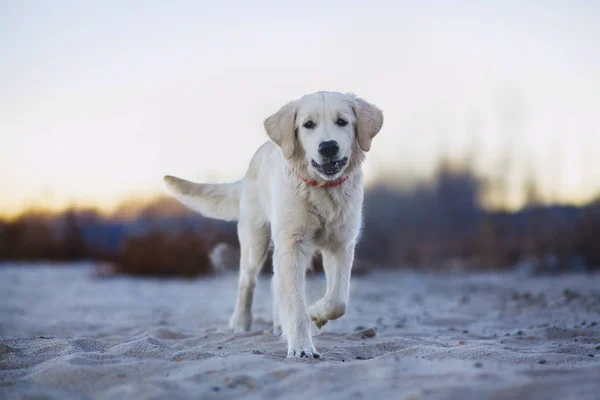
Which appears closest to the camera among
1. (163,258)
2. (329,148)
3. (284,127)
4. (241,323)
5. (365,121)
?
(329,148)

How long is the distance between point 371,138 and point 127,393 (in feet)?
9.13

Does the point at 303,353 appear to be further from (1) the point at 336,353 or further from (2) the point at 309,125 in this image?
(2) the point at 309,125

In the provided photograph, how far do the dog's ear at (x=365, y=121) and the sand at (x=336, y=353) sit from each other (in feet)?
5.11

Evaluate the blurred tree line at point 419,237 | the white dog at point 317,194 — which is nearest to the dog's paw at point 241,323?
the white dog at point 317,194

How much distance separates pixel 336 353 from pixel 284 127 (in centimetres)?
174

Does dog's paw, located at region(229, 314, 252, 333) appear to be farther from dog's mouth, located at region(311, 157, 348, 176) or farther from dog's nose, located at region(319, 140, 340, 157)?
dog's nose, located at region(319, 140, 340, 157)

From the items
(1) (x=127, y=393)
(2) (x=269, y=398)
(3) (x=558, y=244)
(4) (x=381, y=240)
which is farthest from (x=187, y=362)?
(4) (x=381, y=240)

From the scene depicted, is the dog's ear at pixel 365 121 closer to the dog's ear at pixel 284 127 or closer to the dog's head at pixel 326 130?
the dog's head at pixel 326 130

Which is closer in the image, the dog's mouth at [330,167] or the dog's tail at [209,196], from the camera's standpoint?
the dog's mouth at [330,167]

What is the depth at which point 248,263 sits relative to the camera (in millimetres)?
6012

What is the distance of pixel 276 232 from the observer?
4.73 m

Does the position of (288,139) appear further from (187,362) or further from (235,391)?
(235,391)

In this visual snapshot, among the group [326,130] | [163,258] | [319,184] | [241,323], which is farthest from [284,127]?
[163,258]

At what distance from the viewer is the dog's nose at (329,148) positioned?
14.5 feet
